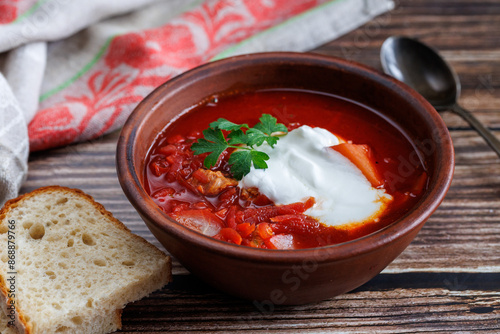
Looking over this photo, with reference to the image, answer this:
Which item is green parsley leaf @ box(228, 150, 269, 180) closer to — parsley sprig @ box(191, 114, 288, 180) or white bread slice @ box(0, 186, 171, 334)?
parsley sprig @ box(191, 114, 288, 180)

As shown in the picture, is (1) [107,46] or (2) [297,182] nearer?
(2) [297,182]

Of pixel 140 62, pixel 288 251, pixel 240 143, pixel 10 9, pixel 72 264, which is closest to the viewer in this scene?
pixel 288 251

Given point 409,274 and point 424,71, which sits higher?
point 424,71

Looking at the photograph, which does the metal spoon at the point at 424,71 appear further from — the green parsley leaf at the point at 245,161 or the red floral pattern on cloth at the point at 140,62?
the green parsley leaf at the point at 245,161

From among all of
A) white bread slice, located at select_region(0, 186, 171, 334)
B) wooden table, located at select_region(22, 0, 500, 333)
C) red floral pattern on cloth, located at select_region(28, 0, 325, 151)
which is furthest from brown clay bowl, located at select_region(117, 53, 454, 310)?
red floral pattern on cloth, located at select_region(28, 0, 325, 151)

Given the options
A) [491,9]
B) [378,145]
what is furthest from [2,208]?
[491,9]

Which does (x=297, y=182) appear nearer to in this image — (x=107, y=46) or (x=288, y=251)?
(x=288, y=251)

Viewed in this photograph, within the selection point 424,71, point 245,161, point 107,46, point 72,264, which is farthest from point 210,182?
point 424,71
